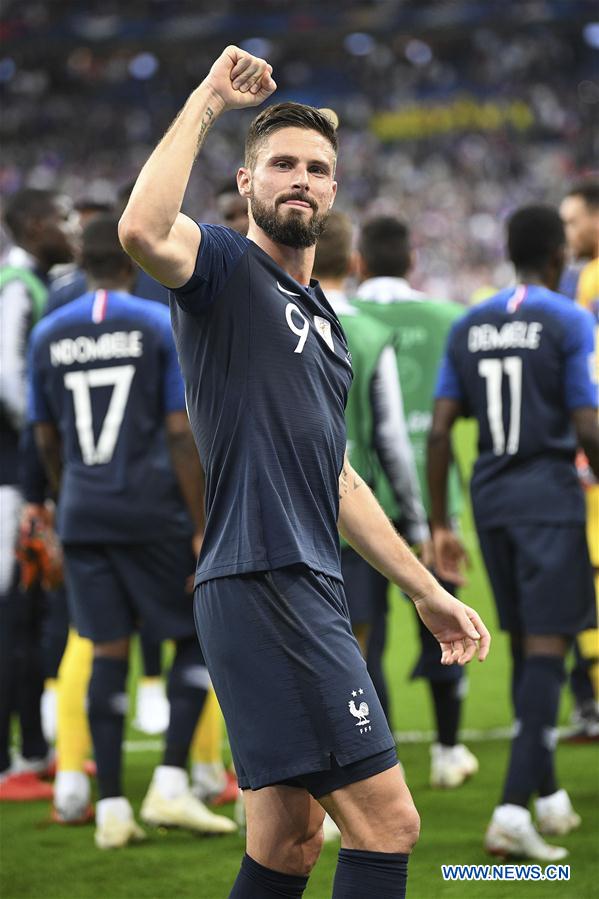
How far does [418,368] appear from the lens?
593 cm

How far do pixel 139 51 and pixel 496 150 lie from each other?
1296 centimetres

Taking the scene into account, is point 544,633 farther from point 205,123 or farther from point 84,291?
point 205,123

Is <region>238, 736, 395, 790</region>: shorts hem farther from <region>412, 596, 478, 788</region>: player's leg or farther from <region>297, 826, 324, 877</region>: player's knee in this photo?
<region>412, 596, 478, 788</region>: player's leg

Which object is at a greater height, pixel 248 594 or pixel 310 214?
pixel 310 214

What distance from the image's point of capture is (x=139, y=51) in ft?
145

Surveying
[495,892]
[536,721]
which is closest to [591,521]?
[536,721]

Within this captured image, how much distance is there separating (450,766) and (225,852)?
4.09 feet

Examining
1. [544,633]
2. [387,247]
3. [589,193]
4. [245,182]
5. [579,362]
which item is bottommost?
[544,633]

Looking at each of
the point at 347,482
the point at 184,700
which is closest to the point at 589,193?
the point at 184,700

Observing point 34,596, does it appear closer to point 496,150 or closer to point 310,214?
point 310,214

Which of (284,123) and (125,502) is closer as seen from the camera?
(284,123)

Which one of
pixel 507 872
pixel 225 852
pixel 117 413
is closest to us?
pixel 507 872

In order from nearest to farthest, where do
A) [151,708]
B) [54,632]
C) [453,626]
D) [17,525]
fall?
[453,626]
[17,525]
[54,632]
[151,708]

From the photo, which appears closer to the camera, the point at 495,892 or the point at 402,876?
the point at 402,876
